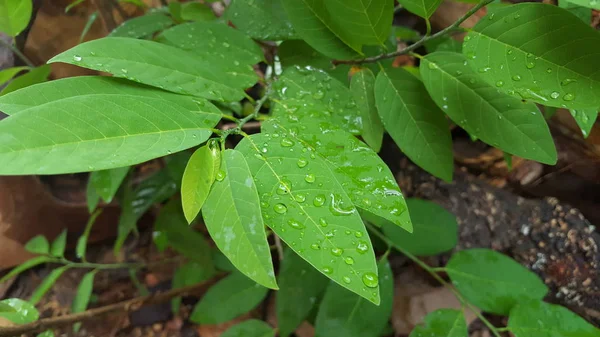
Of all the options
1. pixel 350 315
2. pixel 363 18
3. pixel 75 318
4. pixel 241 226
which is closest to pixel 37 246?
pixel 75 318

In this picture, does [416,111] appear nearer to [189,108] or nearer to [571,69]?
[571,69]

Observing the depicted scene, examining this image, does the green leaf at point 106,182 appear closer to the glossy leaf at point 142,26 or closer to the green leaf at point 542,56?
the glossy leaf at point 142,26

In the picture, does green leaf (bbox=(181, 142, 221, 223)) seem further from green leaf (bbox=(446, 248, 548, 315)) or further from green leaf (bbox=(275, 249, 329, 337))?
green leaf (bbox=(446, 248, 548, 315))

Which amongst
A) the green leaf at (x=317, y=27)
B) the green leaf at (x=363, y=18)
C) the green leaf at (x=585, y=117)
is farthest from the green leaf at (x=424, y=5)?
the green leaf at (x=585, y=117)

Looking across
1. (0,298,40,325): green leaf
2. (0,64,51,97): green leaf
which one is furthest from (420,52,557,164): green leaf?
(0,298,40,325): green leaf

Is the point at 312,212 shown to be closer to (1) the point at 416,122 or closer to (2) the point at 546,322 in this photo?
(1) the point at 416,122

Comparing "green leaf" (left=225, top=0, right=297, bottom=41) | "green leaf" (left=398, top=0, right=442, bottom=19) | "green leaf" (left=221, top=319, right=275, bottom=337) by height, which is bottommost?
"green leaf" (left=221, top=319, right=275, bottom=337)

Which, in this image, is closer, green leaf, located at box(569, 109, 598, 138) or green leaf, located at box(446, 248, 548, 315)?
green leaf, located at box(569, 109, 598, 138)
